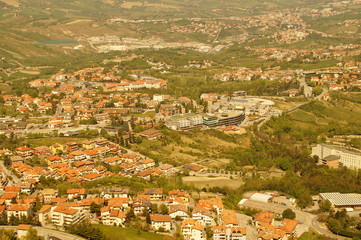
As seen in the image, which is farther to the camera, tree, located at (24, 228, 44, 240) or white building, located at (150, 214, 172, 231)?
white building, located at (150, 214, 172, 231)

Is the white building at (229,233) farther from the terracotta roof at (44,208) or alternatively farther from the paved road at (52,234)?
the terracotta roof at (44,208)

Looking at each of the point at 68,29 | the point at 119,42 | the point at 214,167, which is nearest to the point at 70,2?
the point at 68,29

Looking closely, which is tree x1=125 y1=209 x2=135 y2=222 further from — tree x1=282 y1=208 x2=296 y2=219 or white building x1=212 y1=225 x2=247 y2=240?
tree x1=282 y1=208 x2=296 y2=219

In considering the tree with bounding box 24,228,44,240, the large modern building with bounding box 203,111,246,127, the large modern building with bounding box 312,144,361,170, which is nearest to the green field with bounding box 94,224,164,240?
the tree with bounding box 24,228,44,240

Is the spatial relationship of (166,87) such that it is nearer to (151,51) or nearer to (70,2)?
(151,51)

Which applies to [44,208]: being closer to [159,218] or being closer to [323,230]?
[159,218]

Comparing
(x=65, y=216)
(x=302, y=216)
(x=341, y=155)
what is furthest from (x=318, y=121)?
(x=65, y=216)
